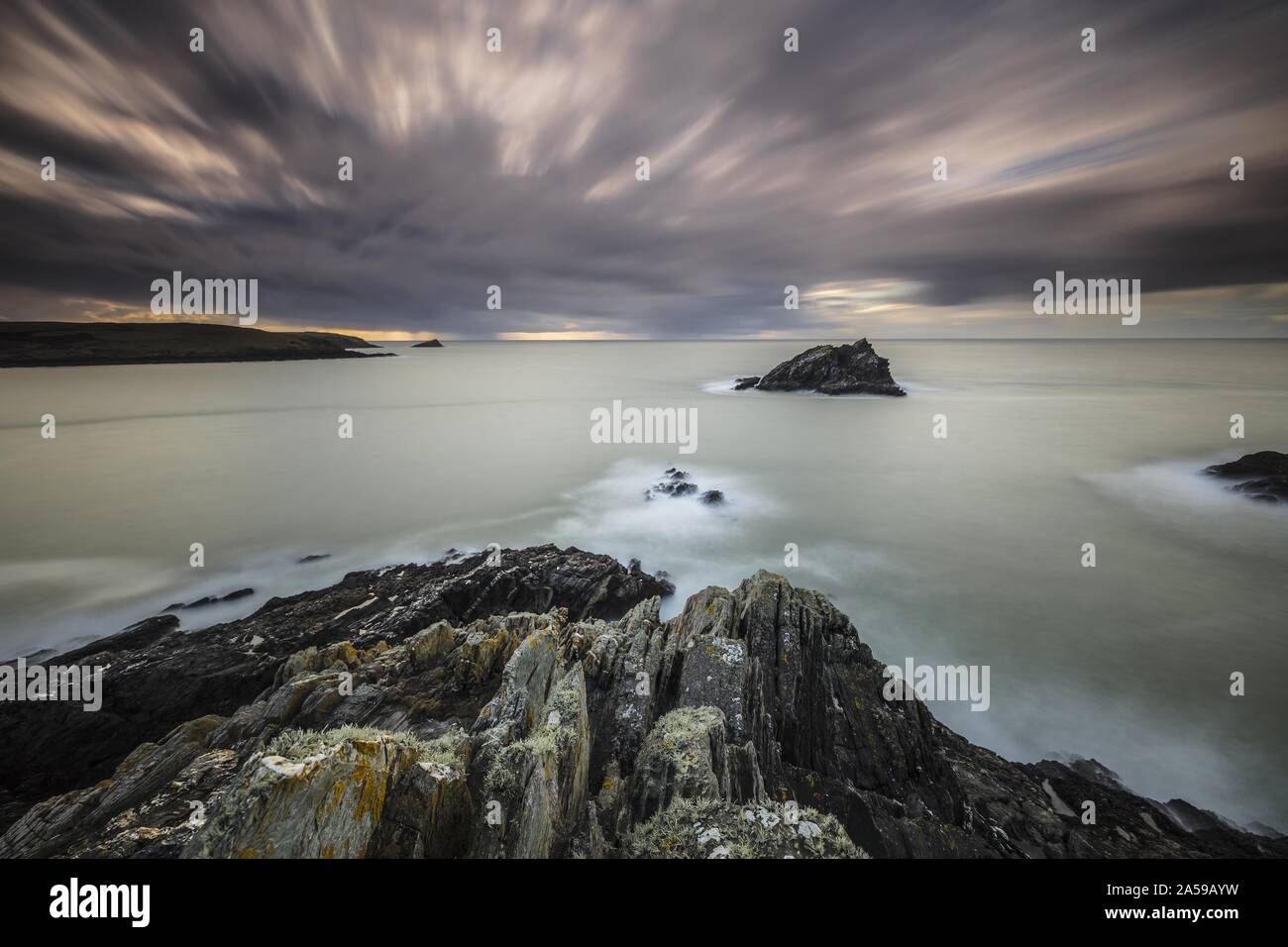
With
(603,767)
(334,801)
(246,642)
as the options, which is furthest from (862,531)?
(246,642)

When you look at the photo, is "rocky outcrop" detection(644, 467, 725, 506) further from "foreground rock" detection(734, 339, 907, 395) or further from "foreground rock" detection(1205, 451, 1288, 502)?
"foreground rock" detection(734, 339, 907, 395)

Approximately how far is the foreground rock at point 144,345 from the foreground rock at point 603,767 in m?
182

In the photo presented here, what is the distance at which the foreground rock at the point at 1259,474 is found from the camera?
25391 mm

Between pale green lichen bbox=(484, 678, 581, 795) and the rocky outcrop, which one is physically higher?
the rocky outcrop

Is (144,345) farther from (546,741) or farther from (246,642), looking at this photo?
(546,741)

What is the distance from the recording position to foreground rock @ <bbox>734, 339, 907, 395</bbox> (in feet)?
238

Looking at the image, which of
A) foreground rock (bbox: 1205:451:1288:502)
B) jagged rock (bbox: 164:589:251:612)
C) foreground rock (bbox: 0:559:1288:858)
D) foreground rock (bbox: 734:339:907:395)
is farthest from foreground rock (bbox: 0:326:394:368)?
foreground rock (bbox: 1205:451:1288:502)

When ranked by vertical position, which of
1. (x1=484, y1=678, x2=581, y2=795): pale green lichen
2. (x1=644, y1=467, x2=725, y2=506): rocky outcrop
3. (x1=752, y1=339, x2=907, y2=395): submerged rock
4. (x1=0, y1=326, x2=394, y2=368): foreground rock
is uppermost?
(x1=0, y1=326, x2=394, y2=368): foreground rock

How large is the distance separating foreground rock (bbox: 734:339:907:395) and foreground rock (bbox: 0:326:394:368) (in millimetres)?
161811

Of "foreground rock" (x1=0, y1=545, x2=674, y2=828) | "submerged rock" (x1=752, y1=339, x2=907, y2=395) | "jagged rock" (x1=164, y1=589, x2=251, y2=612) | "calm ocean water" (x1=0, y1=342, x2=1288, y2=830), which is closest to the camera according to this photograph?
"foreground rock" (x1=0, y1=545, x2=674, y2=828)

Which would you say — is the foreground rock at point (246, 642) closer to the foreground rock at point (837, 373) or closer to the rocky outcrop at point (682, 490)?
the rocky outcrop at point (682, 490)
